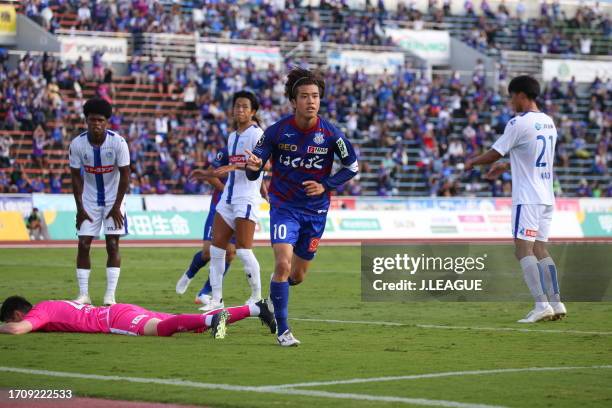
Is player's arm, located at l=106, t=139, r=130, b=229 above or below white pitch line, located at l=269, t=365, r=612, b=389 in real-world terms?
above

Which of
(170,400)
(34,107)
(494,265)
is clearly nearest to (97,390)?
(170,400)

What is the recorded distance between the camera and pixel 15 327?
11414 millimetres

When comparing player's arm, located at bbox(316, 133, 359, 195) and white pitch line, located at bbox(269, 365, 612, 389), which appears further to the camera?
player's arm, located at bbox(316, 133, 359, 195)

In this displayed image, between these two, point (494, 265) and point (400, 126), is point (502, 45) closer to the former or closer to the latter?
point (400, 126)

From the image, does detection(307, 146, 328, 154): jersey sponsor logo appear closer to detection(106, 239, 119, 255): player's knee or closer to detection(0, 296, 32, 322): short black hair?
detection(0, 296, 32, 322): short black hair

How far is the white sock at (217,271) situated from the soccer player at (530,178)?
11.5 ft

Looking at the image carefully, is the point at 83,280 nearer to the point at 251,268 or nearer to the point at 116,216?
the point at 116,216

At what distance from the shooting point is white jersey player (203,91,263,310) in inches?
583

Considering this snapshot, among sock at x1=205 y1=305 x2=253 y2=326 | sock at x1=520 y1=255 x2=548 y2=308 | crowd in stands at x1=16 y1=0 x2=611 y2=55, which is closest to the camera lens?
sock at x1=205 y1=305 x2=253 y2=326

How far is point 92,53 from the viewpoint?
1767 inches

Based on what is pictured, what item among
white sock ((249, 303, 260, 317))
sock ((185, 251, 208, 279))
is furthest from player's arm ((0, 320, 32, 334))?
sock ((185, 251, 208, 279))

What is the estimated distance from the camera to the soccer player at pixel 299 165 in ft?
36.8

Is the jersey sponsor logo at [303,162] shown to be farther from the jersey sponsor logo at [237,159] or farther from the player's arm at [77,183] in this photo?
the player's arm at [77,183]

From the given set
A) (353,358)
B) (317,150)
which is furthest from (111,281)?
(353,358)
